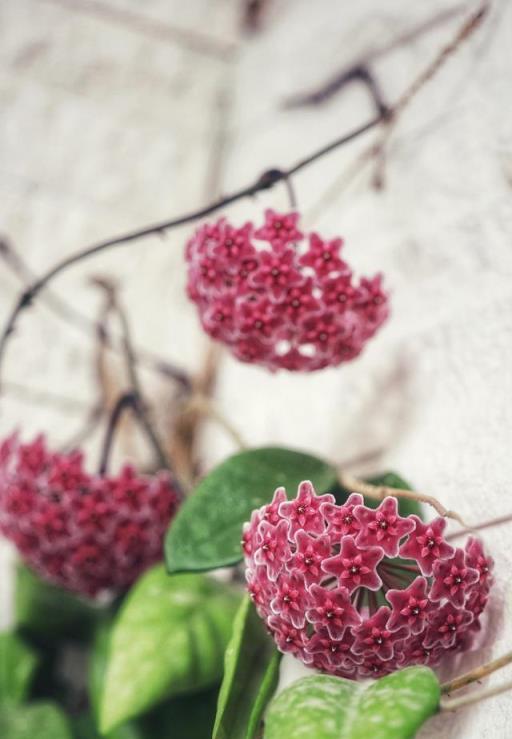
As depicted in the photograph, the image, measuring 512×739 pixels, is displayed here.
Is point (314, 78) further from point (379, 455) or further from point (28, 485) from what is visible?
point (28, 485)

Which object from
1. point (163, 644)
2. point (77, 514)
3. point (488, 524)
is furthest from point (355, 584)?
point (77, 514)

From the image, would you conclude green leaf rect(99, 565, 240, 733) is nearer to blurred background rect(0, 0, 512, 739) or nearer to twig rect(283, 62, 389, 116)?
blurred background rect(0, 0, 512, 739)

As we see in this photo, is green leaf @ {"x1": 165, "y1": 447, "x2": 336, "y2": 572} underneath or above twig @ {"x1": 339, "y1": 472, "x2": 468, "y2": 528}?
above

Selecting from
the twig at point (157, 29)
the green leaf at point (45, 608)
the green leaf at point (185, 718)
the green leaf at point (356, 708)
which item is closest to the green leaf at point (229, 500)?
the green leaf at point (356, 708)

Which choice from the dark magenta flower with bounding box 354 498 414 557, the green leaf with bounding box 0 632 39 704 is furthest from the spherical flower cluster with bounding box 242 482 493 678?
the green leaf with bounding box 0 632 39 704

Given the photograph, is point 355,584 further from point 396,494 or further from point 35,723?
point 35,723

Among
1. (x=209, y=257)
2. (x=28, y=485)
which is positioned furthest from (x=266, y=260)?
(x=28, y=485)

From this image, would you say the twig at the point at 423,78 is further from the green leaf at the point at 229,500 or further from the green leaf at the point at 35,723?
the green leaf at the point at 35,723
